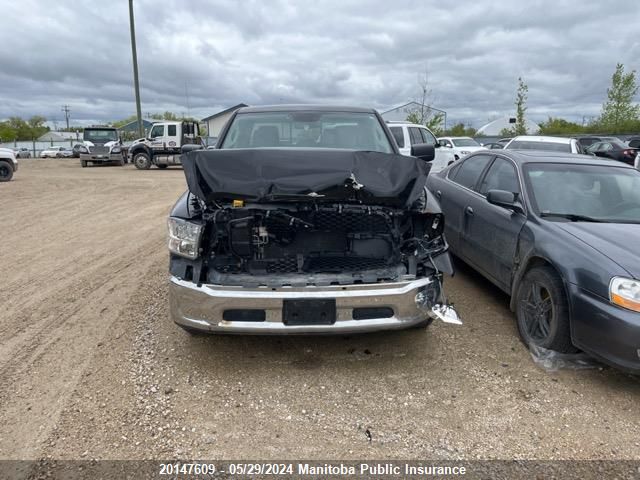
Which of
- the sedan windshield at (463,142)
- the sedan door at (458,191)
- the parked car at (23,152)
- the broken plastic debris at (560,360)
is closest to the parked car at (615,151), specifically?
the sedan windshield at (463,142)

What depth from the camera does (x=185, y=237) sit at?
2.98 m

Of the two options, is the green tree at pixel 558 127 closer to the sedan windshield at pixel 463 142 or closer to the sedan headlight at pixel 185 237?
the sedan windshield at pixel 463 142

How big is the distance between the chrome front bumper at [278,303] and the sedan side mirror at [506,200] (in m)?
1.53

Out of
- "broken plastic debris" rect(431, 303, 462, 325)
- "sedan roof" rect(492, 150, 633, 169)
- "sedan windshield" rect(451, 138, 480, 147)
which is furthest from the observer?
Answer: "sedan windshield" rect(451, 138, 480, 147)

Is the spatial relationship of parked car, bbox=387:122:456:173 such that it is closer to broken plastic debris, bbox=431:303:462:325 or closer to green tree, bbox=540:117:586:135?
broken plastic debris, bbox=431:303:462:325

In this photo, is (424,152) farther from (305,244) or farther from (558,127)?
(558,127)

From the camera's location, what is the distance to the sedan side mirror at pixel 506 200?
3.90 m

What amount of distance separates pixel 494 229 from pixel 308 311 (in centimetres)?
229

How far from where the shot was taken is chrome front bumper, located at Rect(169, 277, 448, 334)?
2793mm

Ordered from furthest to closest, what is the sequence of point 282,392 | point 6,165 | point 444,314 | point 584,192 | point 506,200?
1. point 6,165
2. point 584,192
3. point 506,200
4. point 444,314
5. point 282,392

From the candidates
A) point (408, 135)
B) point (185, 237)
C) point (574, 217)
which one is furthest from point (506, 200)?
point (408, 135)

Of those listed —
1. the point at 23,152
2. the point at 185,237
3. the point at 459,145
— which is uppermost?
the point at 23,152

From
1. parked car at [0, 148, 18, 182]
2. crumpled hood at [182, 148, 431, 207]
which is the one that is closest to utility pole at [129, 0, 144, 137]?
parked car at [0, 148, 18, 182]

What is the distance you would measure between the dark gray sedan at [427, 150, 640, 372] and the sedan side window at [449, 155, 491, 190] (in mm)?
18
